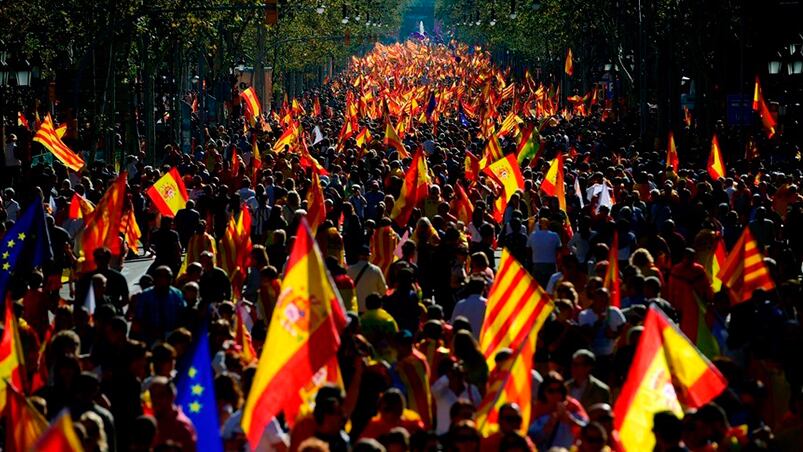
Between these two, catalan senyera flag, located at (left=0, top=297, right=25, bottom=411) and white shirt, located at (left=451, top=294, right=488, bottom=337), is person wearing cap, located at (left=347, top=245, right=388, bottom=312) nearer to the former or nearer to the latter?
white shirt, located at (left=451, top=294, right=488, bottom=337)

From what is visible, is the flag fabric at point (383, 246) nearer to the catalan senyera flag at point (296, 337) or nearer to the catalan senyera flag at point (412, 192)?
the catalan senyera flag at point (412, 192)

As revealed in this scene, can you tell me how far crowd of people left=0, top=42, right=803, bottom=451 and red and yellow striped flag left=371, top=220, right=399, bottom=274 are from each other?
2 centimetres

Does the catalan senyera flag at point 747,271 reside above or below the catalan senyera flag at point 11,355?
below

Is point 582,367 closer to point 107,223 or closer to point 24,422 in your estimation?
point 24,422

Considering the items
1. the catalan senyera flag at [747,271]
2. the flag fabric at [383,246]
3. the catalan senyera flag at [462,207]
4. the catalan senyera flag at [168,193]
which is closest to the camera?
the catalan senyera flag at [747,271]

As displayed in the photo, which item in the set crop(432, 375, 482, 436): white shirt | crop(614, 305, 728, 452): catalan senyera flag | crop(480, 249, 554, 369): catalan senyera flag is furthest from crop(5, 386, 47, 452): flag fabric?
crop(480, 249, 554, 369): catalan senyera flag

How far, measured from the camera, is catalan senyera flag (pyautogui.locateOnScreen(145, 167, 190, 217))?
76.0 ft

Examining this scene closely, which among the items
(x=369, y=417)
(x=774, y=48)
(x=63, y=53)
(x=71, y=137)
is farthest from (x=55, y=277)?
(x=63, y=53)

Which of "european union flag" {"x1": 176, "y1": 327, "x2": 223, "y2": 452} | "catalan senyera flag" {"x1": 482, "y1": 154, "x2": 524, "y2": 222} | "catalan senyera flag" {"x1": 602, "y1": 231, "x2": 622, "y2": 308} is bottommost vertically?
"catalan senyera flag" {"x1": 482, "y1": 154, "x2": 524, "y2": 222}

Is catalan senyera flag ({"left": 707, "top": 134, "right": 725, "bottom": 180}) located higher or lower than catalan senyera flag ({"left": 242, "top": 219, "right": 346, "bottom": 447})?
lower

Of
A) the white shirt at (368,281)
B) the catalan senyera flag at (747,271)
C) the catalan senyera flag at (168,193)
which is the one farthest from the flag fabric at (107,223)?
the catalan senyera flag at (747,271)

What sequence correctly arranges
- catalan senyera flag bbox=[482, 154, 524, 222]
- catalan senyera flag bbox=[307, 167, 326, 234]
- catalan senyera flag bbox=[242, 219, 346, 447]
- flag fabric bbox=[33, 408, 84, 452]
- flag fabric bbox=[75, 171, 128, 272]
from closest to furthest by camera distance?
flag fabric bbox=[33, 408, 84, 452] → catalan senyera flag bbox=[242, 219, 346, 447] → flag fabric bbox=[75, 171, 128, 272] → catalan senyera flag bbox=[307, 167, 326, 234] → catalan senyera flag bbox=[482, 154, 524, 222]

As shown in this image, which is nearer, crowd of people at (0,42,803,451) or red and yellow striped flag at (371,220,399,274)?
crowd of people at (0,42,803,451)

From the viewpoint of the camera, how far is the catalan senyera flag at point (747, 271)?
16.1 m
